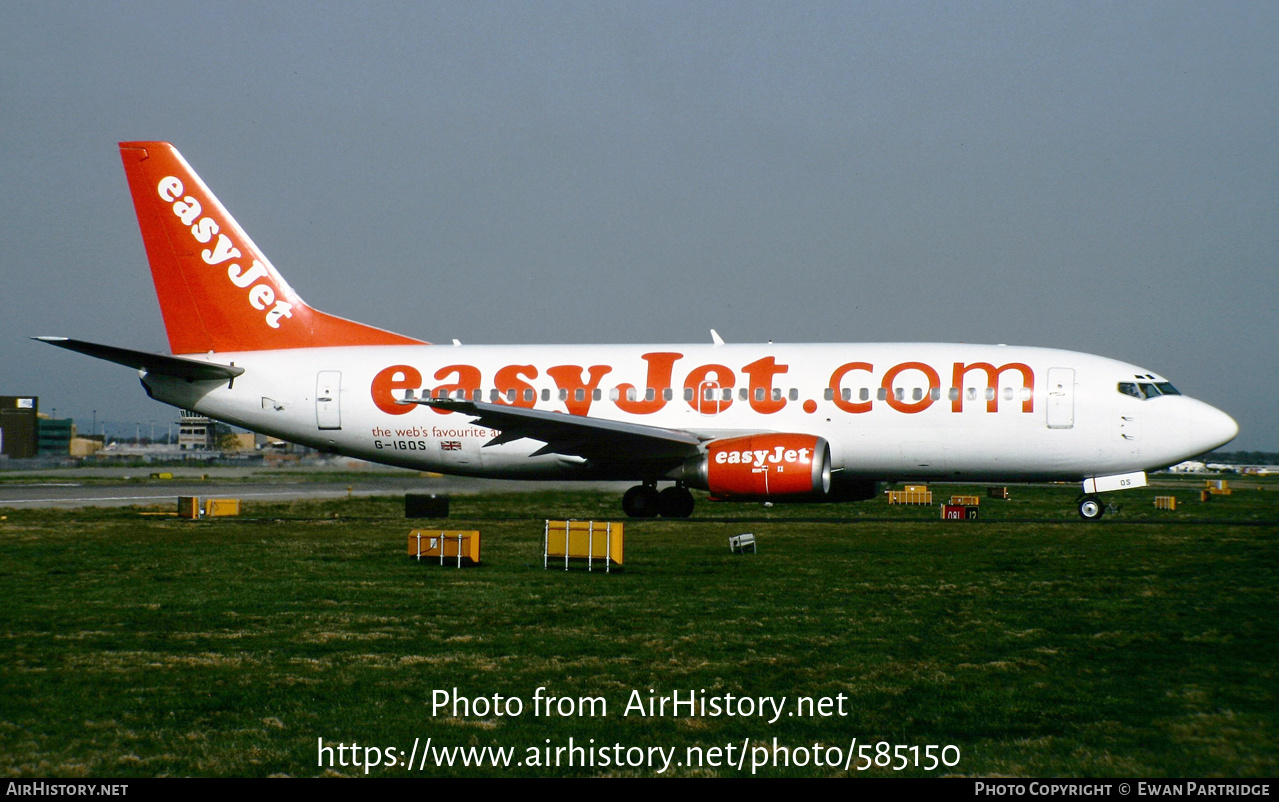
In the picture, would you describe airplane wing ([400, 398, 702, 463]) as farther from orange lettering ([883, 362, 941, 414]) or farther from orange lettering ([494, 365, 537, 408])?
orange lettering ([883, 362, 941, 414])

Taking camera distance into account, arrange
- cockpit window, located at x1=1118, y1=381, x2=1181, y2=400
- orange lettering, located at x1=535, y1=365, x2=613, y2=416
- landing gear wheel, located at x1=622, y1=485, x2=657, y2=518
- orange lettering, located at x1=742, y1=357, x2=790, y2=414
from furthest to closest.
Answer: landing gear wheel, located at x1=622, y1=485, x2=657, y2=518
orange lettering, located at x1=535, y1=365, x2=613, y2=416
orange lettering, located at x1=742, y1=357, x2=790, y2=414
cockpit window, located at x1=1118, y1=381, x2=1181, y2=400

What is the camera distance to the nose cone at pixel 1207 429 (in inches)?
919

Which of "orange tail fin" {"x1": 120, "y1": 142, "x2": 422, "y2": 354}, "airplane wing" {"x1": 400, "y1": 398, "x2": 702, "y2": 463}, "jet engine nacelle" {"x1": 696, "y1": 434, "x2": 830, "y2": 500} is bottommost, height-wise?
"jet engine nacelle" {"x1": 696, "y1": 434, "x2": 830, "y2": 500}

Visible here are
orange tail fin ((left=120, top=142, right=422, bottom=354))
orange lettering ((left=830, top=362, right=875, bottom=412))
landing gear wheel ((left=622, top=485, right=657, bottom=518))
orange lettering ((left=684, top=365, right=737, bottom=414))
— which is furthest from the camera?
orange tail fin ((left=120, top=142, right=422, bottom=354))

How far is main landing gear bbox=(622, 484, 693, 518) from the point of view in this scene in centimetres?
2633

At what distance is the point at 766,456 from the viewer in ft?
74.9

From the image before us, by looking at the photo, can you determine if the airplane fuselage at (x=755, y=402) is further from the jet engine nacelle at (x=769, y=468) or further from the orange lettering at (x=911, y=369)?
the jet engine nacelle at (x=769, y=468)

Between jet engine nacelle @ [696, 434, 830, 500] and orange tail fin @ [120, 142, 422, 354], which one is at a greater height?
orange tail fin @ [120, 142, 422, 354]

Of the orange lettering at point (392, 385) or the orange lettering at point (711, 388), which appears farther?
the orange lettering at point (392, 385)

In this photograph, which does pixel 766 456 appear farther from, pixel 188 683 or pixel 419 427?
pixel 188 683

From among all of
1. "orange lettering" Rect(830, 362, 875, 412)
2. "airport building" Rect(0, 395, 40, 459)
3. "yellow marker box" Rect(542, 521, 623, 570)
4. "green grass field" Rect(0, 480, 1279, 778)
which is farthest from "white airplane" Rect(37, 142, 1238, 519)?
"airport building" Rect(0, 395, 40, 459)

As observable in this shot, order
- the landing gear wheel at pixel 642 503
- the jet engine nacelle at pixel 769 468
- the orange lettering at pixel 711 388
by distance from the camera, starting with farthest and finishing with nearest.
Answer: the landing gear wheel at pixel 642 503
the orange lettering at pixel 711 388
the jet engine nacelle at pixel 769 468

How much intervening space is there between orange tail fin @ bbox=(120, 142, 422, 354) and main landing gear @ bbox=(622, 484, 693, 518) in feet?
30.0

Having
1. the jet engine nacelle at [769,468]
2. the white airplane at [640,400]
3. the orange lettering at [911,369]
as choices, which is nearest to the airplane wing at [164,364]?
the white airplane at [640,400]
